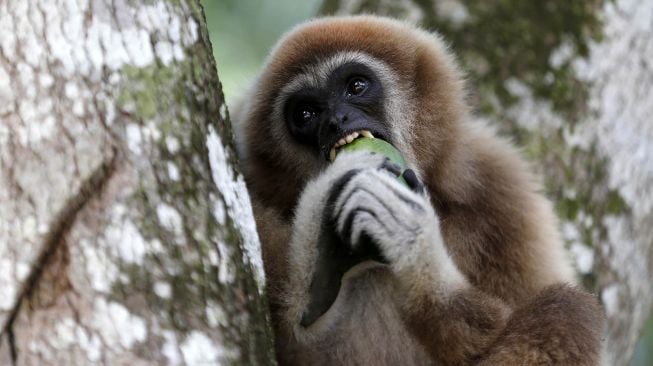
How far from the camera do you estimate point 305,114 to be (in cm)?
494

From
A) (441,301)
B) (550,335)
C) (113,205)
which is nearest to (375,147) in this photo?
(441,301)

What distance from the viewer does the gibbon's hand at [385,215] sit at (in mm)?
3832

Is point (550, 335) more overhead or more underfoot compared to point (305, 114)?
more underfoot

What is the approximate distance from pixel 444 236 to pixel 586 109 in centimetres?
169

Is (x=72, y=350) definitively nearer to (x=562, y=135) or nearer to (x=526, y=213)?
(x=526, y=213)

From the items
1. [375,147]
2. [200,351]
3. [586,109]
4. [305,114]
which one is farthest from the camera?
[586,109]

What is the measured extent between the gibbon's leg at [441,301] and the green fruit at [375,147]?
252 millimetres

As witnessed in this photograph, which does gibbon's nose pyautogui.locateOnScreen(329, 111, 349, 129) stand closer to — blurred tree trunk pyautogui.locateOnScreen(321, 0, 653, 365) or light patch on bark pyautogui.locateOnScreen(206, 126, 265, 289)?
blurred tree trunk pyautogui.locateOnScreen(321, 0, 653, 365)

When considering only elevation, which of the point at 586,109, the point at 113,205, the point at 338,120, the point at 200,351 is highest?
the point at 586,109

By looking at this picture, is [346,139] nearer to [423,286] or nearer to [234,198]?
[423,286]

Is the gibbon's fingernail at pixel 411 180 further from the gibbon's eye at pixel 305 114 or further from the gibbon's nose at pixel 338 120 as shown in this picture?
the gibbon's eye at pixel 305 114

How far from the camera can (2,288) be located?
253cm

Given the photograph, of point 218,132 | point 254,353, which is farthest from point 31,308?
point 218,132

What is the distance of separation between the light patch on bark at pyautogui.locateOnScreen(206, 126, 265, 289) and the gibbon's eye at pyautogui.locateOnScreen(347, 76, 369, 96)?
189 cm
